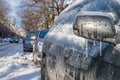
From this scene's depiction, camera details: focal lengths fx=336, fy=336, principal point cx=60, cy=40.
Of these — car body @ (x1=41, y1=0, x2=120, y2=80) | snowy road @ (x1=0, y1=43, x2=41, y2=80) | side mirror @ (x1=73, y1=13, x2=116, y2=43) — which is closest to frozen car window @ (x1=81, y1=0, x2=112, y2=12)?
car body @ (x1=41, y1=0, x2=120, y2=80)

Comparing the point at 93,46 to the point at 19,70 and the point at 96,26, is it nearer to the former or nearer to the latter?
the point at 96,26

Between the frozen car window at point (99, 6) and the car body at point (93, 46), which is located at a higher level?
the frozen car window at point (99, 6)

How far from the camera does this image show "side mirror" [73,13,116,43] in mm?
2037

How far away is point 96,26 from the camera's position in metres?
2.10

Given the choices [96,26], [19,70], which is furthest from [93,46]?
[19,70]

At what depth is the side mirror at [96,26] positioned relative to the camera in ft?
6.68

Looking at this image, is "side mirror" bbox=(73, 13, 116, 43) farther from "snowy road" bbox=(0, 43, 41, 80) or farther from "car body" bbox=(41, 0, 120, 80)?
"snowy road" bbox=(0, 43, 41, 80)

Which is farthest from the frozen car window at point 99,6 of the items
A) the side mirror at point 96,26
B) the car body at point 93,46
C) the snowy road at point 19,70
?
the snowy road at point 19,70

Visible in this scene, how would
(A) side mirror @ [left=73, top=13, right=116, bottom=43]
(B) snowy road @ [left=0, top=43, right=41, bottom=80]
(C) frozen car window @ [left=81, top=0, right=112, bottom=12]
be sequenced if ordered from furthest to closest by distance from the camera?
(B) snowy road @ [left=0, top=43, right=41, bottom=80]
(C) frozen car window @ [left=81, top=0, right=112, bottom=12]
(A) side mirror @ [left=73, top=13, right=116, bottom=43]

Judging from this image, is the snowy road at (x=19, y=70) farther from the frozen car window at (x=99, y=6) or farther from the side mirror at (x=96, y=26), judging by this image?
the side mirror at (x=96, y=26)

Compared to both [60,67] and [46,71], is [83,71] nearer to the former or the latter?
[60,67]

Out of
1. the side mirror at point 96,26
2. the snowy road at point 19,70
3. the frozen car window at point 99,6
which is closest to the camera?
the side mirror at point 96,26

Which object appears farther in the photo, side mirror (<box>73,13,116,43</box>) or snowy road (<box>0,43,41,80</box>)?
snowy road (<box>0,43,41,80</box>)

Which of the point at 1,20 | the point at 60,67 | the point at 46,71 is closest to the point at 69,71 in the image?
the point at 60,67
